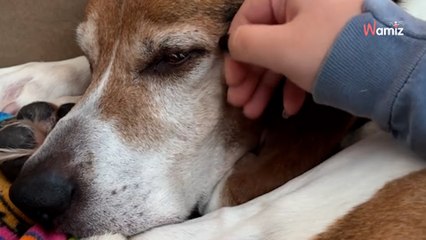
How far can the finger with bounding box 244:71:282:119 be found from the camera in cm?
130

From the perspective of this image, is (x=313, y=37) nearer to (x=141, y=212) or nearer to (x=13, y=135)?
(x=141, y=212)

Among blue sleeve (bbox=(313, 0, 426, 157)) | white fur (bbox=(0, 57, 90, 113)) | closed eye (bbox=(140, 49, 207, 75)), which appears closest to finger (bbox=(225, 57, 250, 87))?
closed eye (bbox=(140, 49, 207, 75))

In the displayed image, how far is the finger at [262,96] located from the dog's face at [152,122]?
98 millimetres

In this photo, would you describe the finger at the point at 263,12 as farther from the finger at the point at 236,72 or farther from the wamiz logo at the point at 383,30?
the wamiz logo at the point at 383,30

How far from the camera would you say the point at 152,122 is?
138cm

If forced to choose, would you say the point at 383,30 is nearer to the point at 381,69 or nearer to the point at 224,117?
the point at 381,69

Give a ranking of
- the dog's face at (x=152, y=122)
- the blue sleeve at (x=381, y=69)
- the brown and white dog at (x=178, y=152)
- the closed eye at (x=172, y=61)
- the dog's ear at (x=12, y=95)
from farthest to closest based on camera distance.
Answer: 1. the dog's ear at (x=12, y=95)
2. the closed eye at (x=172, y=61)
3. the dog's face at (x=152, y=122)
4. the brown and white dog at (x=178, y=152)
5. the blue sleeve at (x=381, y=69)

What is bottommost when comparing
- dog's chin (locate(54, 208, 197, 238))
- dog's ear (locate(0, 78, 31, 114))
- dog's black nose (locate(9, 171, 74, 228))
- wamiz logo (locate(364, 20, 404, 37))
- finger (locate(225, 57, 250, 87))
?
dog's ear (locate(0, 78, 31, 114))

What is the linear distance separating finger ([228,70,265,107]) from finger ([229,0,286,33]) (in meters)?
0.11

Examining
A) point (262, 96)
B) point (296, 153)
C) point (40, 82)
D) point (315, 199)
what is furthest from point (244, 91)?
point (40, 82)

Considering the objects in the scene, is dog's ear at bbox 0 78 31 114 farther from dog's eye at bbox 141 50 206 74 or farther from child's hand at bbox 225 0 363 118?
child's hand at bbox 225 0 363 118

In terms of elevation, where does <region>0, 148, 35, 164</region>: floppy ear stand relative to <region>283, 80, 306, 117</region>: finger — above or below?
below

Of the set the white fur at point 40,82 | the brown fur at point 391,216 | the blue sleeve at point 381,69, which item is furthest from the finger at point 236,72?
the white fur at point 40,82

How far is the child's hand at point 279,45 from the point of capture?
1113mm
